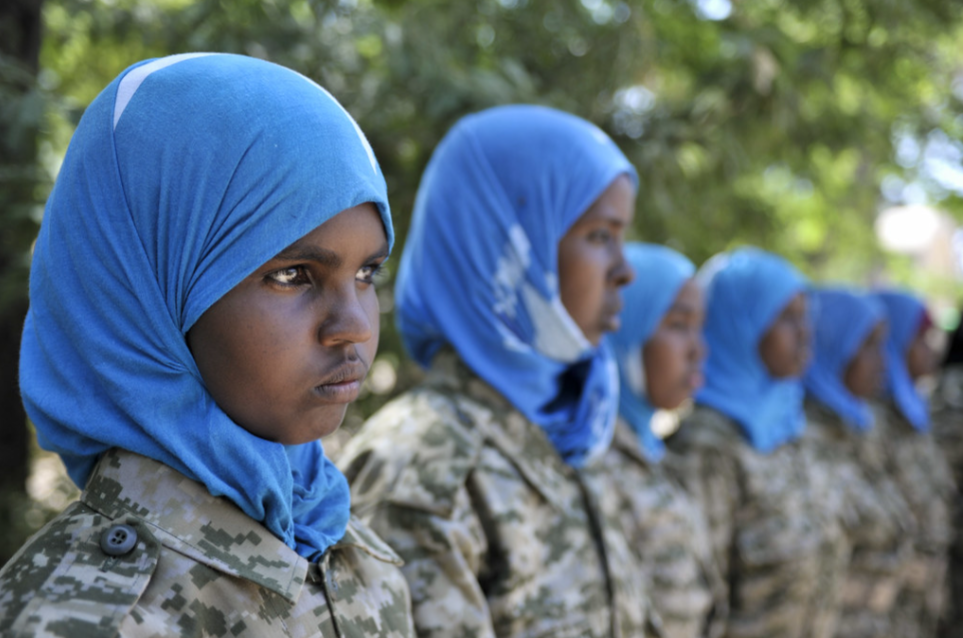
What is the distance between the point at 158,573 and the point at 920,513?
6322mm

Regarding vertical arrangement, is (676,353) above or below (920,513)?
above

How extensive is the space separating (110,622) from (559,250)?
1661mm

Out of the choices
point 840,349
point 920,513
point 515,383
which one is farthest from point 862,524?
point 515,383

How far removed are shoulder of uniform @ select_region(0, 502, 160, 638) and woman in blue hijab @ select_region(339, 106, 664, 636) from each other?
0.85 meters

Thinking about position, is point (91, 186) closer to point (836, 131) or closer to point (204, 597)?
point (204, 597)

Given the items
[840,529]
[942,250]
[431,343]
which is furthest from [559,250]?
[942,250]

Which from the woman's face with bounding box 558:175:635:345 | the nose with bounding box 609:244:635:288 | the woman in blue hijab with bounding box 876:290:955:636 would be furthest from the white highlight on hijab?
the woman in blue hijab with bounding box 876:290:955:636

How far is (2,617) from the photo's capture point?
47.6 inches

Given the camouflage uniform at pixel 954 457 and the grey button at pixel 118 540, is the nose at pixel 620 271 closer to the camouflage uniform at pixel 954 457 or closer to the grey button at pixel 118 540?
the grey button at pixel 118 540

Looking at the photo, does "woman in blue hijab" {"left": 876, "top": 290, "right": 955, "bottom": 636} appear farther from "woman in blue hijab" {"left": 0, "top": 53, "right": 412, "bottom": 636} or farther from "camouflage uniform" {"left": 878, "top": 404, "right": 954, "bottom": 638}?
"woman in blue hijab" {"left": 0, "top": 53, "right": 412, "bottom": 636}

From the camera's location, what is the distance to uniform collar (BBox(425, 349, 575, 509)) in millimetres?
2369

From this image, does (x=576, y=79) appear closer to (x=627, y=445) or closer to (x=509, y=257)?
(x=627, y=445)

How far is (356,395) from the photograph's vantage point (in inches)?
61.1

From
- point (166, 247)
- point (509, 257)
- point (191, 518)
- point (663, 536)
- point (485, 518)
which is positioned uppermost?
point (166, 247)
